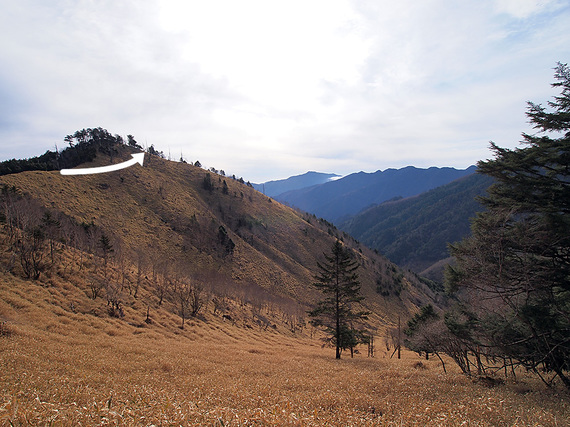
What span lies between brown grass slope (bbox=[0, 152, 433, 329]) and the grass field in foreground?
4838 cm

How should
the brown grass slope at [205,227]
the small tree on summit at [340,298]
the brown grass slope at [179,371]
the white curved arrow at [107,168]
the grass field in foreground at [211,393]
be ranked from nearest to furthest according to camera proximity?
the grass field in foreground at [211,393] < the brown grass slope at [179,371] < the small tree on summit at [340,298] < the brown grass slope at [205,227] < the white curved arrow at [107,168]

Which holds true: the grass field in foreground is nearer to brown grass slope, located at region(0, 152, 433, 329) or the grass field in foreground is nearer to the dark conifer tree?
the dark conifer tree

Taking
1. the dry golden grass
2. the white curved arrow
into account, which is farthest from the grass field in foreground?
the white curved arrow

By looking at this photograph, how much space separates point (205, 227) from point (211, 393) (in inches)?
3821

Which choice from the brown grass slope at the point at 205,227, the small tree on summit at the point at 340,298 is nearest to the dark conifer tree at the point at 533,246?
the small tree on summit at the point at 340,298

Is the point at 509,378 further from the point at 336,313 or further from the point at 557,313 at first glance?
the point at 336,313

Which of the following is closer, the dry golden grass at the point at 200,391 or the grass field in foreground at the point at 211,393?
the grass field in foreground at the point at 211,393

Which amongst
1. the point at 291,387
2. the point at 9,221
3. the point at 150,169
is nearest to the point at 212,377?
the point at 291,387

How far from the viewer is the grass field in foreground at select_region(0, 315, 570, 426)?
6551mm

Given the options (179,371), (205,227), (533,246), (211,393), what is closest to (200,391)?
(211,393)

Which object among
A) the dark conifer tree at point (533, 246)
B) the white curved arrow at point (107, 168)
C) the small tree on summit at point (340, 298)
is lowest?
the small tree on summit at point (340, 298)

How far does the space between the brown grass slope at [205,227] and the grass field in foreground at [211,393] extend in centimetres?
4838

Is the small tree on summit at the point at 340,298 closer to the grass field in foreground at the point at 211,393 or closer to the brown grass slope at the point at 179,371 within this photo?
the brown grass slope at the point at 179,371

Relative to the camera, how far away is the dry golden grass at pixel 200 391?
669cm
